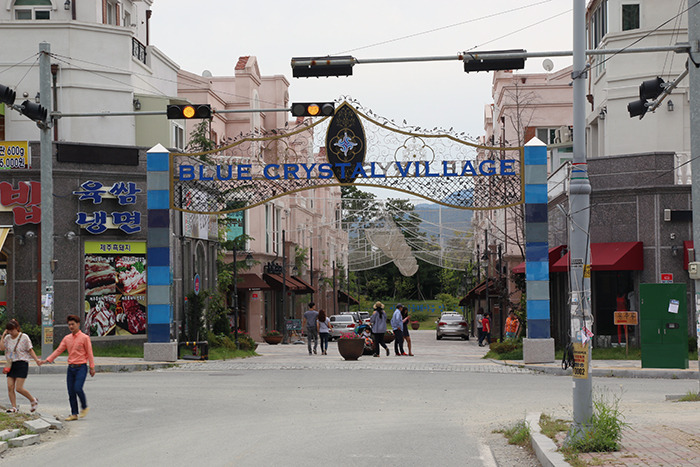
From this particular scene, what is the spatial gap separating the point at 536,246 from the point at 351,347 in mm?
6578

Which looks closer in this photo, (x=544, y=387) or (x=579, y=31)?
(x=579, y=31)

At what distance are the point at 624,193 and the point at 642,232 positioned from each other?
1345 mm

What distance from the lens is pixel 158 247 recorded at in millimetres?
28953

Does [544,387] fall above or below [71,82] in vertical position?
below

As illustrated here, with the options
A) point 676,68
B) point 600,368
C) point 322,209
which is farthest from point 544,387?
point 322,209

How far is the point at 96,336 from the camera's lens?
31.0m

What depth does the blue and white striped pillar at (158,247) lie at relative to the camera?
2883 centimetres

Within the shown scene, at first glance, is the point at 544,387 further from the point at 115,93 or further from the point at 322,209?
the point at 322,209

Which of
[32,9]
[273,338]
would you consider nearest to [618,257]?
[32,9]

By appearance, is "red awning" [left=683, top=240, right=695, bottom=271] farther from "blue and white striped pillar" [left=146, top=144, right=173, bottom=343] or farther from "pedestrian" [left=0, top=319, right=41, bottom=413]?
"pedestrian" [left=0, top=319, right=41, bottom=413]

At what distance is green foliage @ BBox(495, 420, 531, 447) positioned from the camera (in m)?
12.2

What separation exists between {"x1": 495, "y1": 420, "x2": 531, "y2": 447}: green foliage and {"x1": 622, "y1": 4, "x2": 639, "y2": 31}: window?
24.5 meters

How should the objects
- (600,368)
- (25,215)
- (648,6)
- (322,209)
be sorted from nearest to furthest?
(600,368) → (25,215) → (648,6) → (322,209)

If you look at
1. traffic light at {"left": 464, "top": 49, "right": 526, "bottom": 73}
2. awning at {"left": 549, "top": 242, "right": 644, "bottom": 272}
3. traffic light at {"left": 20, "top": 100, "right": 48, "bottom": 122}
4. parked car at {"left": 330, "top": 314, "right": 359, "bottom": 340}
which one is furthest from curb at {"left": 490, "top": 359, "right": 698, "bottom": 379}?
parked car at {"left": 330, "top": 314, "right": 359, "bottom": 340}
